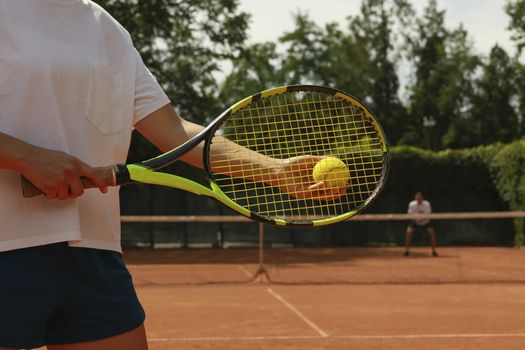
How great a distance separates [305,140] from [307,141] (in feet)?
0.04

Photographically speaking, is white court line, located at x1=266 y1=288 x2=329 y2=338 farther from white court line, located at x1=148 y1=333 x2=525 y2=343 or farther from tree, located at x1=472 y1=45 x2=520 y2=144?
tree, located at x1=472 y1=45 x2=520 y2=144

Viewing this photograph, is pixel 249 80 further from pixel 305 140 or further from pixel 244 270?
pixel 305 140

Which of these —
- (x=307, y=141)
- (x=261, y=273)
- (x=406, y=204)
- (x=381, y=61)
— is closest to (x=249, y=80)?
(x=381, y=61)

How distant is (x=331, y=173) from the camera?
2.38m

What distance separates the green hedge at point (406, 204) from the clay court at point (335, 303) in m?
4.33

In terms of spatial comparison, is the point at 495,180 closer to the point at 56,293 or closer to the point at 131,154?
the point at 131,154

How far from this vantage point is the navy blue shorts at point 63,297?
1766 millimetres

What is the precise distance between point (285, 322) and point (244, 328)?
50 cm

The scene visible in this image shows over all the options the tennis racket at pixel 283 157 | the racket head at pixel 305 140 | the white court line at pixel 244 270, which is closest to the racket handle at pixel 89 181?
the tennis racket at pixel 283 157

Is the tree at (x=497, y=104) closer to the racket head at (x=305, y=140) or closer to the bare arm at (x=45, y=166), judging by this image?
the racket head at (x=305, y=140)

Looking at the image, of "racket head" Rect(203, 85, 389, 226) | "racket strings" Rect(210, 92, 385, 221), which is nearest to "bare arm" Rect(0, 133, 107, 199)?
"racket head" Rect(203, 85, 389, 226)

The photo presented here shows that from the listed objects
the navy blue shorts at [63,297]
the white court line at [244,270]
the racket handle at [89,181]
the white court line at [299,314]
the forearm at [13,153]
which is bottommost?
the white court line at [244,270]

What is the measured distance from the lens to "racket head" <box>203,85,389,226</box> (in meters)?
2.48

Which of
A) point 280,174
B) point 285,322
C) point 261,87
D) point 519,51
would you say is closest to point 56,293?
point 280,174
